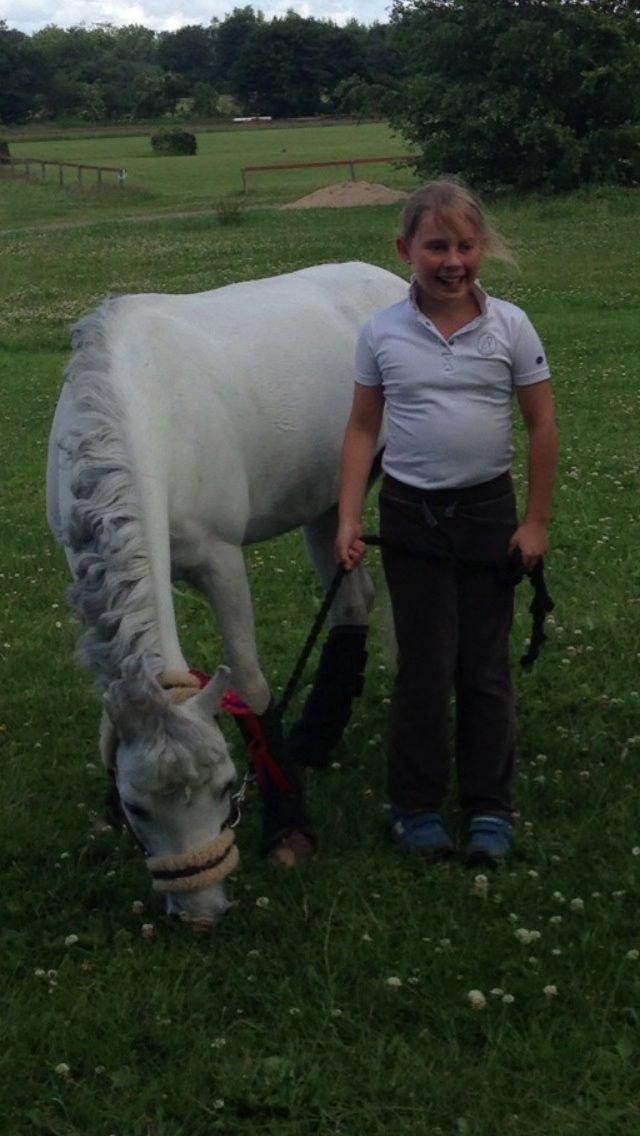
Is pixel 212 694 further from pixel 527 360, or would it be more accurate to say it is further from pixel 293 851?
pixel 527 360

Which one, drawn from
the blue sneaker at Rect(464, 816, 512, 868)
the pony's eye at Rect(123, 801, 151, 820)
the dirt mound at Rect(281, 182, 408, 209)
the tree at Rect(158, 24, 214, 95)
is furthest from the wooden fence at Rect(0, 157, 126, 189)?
the tree at Rect(158, 24, 214, 95)

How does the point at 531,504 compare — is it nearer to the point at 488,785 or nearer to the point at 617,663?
the point at 488,785

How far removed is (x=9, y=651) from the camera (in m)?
7.38

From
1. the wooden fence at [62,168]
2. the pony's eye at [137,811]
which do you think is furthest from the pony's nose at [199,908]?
the wooden fence at [62,168]

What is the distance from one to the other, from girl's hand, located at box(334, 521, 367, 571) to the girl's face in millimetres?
838

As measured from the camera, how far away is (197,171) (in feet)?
201

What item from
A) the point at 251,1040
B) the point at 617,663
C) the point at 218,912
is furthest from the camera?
the point at 617,663

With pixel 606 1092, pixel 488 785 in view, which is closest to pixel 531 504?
pixel 488 785

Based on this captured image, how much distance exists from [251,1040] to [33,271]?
24992mm

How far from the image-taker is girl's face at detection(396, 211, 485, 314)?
473cm

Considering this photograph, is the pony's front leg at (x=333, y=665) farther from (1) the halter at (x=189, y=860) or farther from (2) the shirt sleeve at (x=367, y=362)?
(1) the halter at (x=189, y=860)

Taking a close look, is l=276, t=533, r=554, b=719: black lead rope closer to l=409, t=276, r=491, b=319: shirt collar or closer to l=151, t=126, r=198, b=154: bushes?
l=409, t=276, r=491, b=319: shirt collar

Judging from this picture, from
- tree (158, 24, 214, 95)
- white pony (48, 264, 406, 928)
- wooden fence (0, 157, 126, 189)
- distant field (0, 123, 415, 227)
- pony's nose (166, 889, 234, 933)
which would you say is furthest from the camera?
tree (158, 24, 214, 95)

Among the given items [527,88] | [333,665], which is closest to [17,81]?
[527,88]
